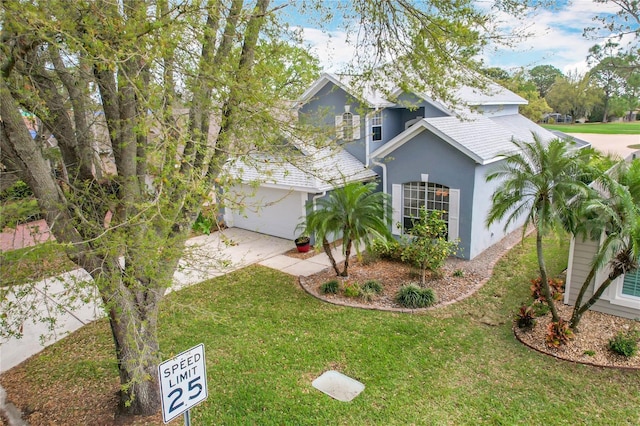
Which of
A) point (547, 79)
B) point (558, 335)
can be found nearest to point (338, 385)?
point (558, 335)

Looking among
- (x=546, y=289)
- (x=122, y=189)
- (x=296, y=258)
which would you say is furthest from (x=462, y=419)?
(x=296, y=258)

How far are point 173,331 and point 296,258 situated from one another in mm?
5470

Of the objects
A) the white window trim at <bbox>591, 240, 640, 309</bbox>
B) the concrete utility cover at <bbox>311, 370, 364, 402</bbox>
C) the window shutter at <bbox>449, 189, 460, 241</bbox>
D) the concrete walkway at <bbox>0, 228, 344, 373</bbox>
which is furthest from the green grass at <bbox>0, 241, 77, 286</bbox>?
the window shutter at <bbox>449, 189, 460, 241</bbox>

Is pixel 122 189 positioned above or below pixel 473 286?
above

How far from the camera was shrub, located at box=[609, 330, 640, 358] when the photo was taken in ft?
23.8

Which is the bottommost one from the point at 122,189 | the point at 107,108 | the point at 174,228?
the point at 174,228

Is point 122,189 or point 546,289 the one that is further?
point 546,289

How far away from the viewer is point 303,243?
1386cm

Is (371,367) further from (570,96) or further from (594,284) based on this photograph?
(570,96)

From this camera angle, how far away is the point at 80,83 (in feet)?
17.1

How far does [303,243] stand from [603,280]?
849 cm

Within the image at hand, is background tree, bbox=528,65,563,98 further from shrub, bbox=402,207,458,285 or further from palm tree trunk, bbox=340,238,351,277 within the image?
palm tree trunk, bbox=340,238,351,277

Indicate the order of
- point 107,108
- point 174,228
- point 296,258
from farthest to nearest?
point 296,258 → point 174,228 → point 107,108

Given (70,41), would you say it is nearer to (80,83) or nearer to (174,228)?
(80,83)
